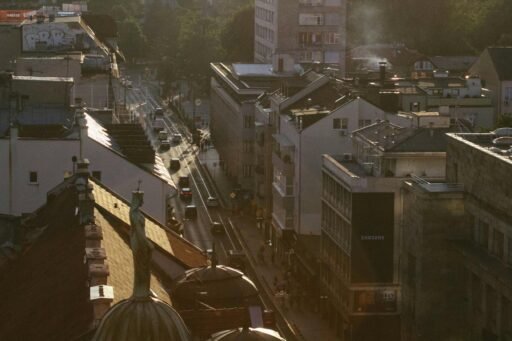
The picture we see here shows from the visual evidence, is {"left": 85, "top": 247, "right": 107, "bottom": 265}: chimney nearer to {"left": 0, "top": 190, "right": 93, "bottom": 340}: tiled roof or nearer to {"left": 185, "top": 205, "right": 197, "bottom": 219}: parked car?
{"left": 0, "top": 190, "right": 93, "bottom": 340}: tiled roof

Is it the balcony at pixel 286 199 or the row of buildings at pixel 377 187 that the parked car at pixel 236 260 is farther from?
the balcony at pixel 286 199

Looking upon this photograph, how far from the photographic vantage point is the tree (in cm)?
17488

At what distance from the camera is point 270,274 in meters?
82.4

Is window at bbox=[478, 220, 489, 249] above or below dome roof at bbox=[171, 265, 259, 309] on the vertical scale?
below

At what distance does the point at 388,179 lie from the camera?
225 ft

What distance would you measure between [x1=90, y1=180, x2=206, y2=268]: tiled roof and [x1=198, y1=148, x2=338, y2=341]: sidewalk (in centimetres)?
2234

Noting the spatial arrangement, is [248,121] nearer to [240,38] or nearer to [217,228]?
[217,228]

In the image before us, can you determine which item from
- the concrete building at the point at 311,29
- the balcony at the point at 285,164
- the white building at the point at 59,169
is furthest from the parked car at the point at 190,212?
the white building at the point at 59,169

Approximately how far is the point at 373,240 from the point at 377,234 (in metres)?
0.31

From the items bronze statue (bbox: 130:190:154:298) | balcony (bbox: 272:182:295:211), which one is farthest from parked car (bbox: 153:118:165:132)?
bronze statue (bbox: 130:190:154:298)

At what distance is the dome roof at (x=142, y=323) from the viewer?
1778 cm

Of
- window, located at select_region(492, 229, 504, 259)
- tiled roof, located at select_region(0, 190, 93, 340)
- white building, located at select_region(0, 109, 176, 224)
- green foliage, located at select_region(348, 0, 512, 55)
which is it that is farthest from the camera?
green foliage, located at select_region(348, 0, 512, 55)

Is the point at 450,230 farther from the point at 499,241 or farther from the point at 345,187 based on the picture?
the point at 345,187

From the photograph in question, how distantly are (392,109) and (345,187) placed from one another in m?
15.7
